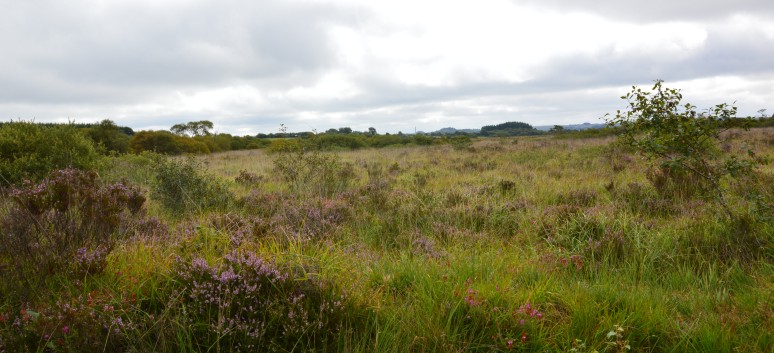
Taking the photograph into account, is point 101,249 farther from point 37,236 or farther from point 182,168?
point 182,168

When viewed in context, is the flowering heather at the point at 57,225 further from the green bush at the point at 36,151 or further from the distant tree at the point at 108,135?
the distant tree at the point at 108,135

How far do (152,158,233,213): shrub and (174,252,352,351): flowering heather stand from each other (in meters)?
4.93

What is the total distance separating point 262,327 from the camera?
235cm

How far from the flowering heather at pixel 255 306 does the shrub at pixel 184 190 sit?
16.2 feet

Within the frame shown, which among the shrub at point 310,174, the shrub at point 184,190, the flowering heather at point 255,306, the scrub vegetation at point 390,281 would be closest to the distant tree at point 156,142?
the shrub at point 310,174

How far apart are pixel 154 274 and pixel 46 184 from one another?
1.65 metres

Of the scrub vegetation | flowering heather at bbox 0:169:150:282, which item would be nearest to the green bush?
the scrub vegetation

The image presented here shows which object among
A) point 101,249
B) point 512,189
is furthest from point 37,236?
point 512,189

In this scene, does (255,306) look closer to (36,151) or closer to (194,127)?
(36,151)

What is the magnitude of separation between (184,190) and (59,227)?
411cm

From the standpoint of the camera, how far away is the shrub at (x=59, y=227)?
9.61ft

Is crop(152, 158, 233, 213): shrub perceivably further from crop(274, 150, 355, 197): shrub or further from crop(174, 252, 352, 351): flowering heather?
crop(174, 252, 352, 351): flowering heather

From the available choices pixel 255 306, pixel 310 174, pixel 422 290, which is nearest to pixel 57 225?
pixel 255 306

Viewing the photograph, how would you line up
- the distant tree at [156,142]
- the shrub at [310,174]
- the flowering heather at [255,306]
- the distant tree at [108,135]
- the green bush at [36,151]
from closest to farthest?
the flowering heather at [255,306] → the green bush at [36,151] → the shrub at [310,174] → the distant tree at [108,135] → the distant tree at [156,142]
